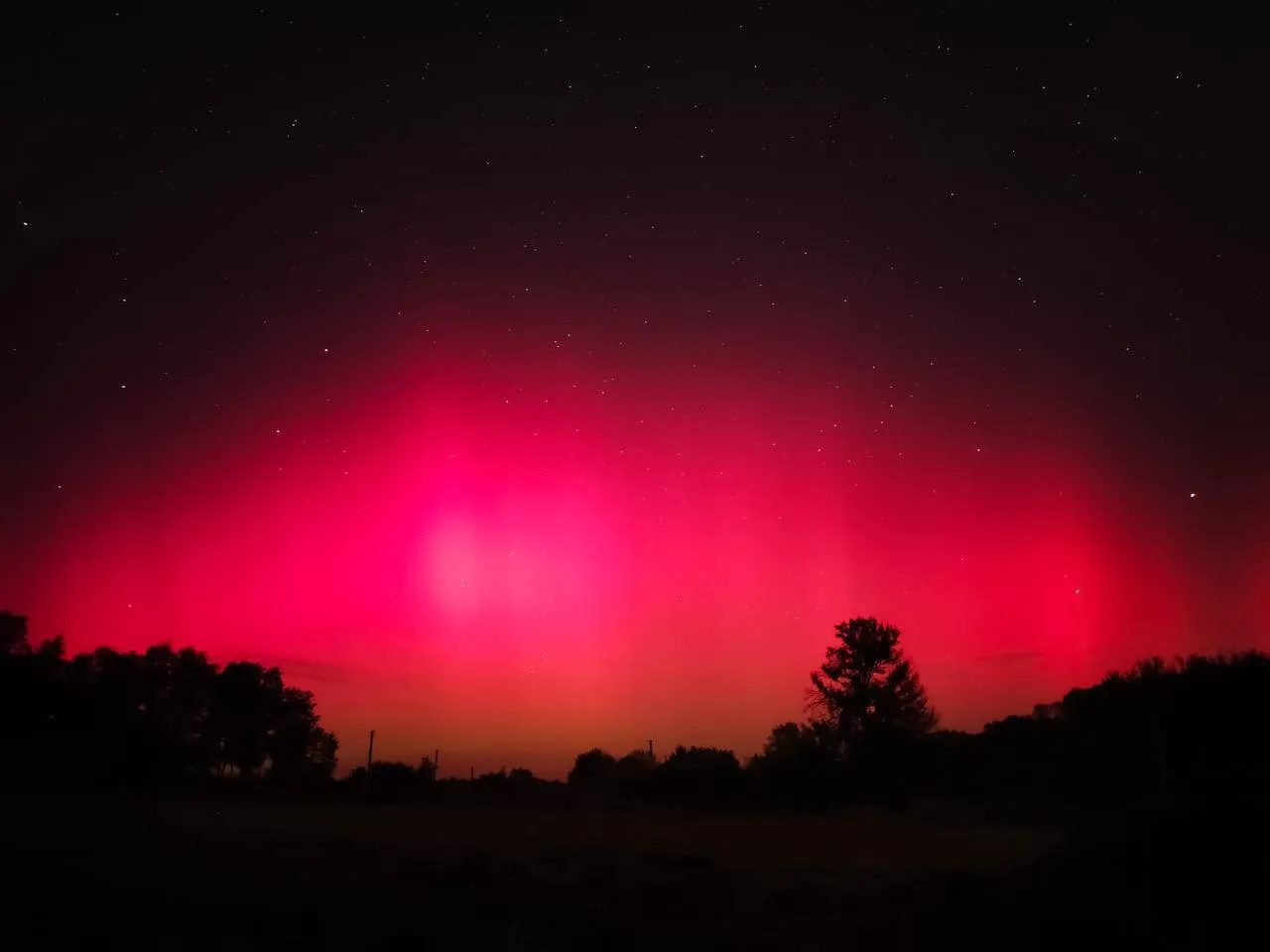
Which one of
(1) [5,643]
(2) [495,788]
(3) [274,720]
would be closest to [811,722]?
(2) [495,788]

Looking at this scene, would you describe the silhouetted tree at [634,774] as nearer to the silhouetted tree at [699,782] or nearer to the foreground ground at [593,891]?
the silhouetted tree at [699,782]

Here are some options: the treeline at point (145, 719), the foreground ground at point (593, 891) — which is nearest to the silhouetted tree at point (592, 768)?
the treeline at point (145, 719)

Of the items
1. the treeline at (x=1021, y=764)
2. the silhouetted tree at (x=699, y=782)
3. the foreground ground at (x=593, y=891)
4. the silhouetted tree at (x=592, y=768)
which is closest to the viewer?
the foreground ground at (x=593, y=891)

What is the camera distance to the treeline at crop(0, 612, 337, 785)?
5019 cm

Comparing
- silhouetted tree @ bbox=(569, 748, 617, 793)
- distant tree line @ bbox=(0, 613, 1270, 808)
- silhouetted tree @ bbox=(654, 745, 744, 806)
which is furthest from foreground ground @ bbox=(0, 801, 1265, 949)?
silhouetted tree @ bbox=(569, 748, 617, 793)

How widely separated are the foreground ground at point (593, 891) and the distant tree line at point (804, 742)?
9162 mm

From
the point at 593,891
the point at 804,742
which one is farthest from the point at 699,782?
the point at 593,891

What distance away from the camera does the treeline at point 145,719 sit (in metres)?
50.2

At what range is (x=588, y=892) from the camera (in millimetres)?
18359

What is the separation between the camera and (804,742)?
204ft

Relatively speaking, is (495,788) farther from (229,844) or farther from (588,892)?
(588,892)

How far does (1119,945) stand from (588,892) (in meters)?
9.53

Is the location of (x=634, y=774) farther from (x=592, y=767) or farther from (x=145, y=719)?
(x=145, y=719)

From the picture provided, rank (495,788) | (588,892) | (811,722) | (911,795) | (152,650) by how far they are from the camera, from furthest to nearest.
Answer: (152,650)
(811,722)
(495,788)
(911,795)
(588,892)
